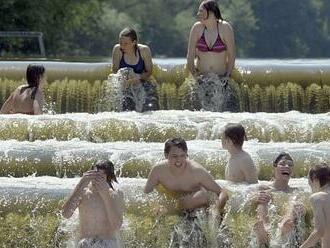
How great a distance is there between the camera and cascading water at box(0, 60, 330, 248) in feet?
39.3

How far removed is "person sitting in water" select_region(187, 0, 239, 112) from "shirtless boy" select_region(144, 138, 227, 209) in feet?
16.1

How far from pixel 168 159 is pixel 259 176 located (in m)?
1.32

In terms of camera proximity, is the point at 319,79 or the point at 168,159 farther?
the point at 319,79

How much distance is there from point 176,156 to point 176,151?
4 centimetres

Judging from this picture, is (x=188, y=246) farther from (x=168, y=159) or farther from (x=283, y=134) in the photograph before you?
(x=283, y=134)

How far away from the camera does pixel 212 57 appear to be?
57.5 feet

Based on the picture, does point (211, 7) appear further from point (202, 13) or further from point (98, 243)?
point (98, 243)

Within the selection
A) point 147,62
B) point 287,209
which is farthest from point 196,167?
point 147,62

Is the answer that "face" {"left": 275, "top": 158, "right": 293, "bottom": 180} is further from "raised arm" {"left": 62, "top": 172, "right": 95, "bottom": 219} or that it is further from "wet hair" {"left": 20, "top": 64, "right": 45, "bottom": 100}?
"wet hair" {"left": 20, "top": 64, "right": 45, "bottom": 100}

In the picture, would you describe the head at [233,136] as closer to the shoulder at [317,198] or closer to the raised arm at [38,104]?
the shoulder at [317,198]

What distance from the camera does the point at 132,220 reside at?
1204 centimetres

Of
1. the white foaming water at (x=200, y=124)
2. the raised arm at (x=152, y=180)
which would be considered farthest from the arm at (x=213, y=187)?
the white foaming water at (x=200, y=124)

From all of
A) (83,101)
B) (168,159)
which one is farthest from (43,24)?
(168,159)

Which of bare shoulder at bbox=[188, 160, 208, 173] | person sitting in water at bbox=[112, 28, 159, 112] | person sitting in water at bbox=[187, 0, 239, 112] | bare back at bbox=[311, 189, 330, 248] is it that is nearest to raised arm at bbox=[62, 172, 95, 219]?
bare shoulder at bbox=[188, 160, 208, 173]
